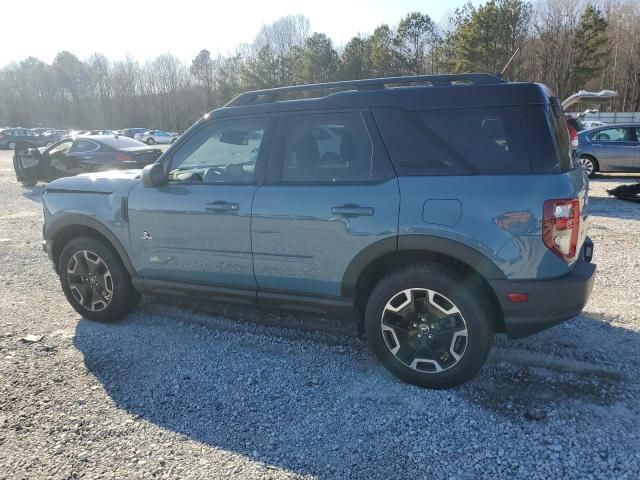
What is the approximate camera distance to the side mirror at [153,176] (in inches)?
149

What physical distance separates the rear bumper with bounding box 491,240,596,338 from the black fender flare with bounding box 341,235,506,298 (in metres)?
0.12

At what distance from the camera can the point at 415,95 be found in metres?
3.13

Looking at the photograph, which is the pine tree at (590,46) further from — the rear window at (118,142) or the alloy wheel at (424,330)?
the alloy wheel at (424,330)

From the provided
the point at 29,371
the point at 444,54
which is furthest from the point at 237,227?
the point at 444,54

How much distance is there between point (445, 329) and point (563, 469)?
986 mm

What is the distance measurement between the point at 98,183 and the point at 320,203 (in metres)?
2.22

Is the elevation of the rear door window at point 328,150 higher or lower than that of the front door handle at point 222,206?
higher

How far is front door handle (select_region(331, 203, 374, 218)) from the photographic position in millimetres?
3109

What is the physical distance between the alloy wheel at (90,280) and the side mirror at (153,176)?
941 millimetres

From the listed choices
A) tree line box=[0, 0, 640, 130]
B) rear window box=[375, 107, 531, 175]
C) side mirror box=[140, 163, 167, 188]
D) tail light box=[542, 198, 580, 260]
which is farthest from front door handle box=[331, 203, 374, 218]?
tree line box=[0, 0, 640, 130]

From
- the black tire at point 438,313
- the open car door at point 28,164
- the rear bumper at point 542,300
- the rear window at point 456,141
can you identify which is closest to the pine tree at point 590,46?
the open car door at point 28,164

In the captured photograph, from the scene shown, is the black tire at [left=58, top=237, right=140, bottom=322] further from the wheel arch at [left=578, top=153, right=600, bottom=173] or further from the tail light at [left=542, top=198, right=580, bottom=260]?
the wheel arch at [left=578, top=153, right=600, bottom=173]

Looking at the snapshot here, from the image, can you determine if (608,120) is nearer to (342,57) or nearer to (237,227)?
(342,57)

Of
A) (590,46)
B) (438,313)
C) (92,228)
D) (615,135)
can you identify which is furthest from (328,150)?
(590,46)
